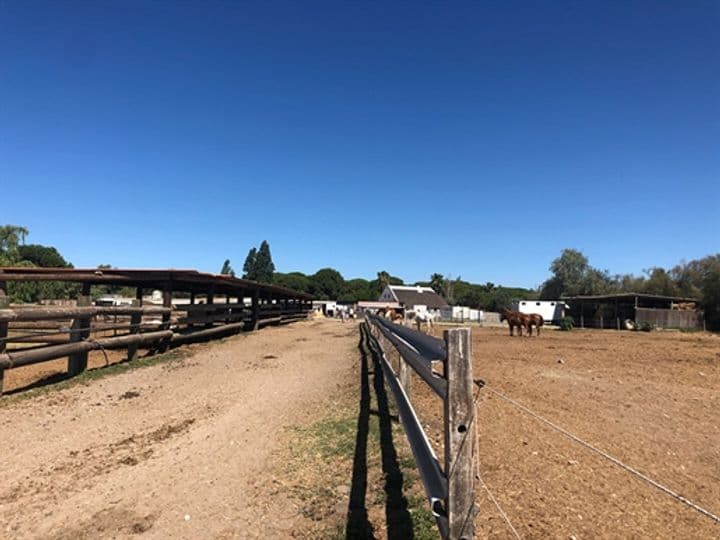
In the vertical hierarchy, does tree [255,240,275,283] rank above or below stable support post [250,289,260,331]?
above

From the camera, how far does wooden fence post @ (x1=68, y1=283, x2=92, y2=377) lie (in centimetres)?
885

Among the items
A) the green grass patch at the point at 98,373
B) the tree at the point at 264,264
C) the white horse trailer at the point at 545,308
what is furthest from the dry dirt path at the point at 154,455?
the tree at the point at 264,264

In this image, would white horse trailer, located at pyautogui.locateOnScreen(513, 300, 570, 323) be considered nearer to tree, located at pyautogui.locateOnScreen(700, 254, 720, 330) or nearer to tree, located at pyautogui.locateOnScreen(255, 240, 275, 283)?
tree, located at pyautogui.locateOnScreen(700, 254, 720, 330)

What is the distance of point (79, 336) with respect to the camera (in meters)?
9.08

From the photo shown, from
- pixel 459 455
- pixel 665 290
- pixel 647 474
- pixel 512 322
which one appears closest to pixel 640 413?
pixel 647 474

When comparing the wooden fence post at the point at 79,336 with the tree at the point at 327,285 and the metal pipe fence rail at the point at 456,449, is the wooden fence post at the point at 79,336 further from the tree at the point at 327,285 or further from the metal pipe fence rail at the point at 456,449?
the tree at the point at 327,285

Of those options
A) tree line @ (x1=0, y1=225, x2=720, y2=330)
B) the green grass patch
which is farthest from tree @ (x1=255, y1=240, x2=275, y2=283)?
the green grass patch

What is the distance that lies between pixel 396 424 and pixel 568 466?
7.26ft

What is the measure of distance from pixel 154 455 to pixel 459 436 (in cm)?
380

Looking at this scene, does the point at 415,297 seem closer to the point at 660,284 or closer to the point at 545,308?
the point at 545,308

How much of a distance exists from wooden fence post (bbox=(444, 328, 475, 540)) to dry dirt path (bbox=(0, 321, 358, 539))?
1590 mm

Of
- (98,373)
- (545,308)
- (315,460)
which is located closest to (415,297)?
(545,308)

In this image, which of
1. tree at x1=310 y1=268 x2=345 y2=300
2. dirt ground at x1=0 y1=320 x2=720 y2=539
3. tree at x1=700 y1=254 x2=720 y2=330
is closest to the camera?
A: dirt ground at x1=0 y1=320 x2=720 y2=539

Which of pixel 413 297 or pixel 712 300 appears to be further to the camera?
pixel 413 297
